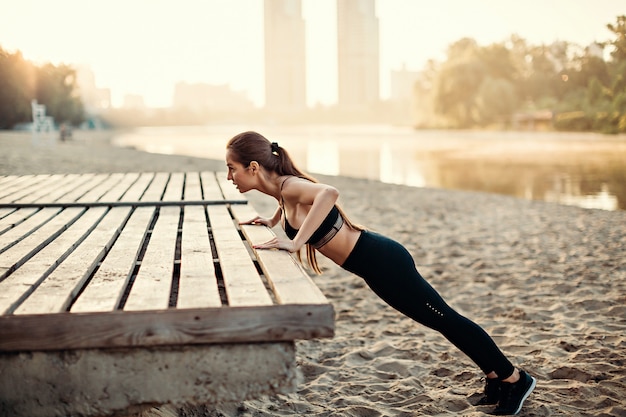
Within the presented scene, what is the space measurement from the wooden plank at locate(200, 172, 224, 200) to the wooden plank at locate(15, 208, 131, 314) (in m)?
1.49

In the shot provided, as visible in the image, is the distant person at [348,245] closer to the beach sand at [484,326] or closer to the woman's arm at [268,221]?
the beach sand at [484,326]

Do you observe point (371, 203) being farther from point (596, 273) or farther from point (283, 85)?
point (283, 85)

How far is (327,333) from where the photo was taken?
202cm

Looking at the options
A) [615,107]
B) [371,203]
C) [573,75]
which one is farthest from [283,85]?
[371,203]

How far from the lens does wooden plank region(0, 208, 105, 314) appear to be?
2.14 m

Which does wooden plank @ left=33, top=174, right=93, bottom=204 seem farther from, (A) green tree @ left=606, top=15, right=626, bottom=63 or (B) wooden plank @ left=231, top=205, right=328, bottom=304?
(A) green tree @ left=606, top=15, right=626, bottom=63

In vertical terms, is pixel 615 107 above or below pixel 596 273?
above

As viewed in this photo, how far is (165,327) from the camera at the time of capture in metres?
1.95

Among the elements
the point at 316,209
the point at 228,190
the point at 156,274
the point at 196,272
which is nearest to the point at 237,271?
the point at 196,272

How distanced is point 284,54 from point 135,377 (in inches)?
7282

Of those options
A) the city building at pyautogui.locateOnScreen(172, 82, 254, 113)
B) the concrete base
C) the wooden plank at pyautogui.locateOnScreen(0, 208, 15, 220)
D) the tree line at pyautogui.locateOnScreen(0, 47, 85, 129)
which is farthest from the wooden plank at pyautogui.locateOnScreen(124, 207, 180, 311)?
the city building at pyautogui.locateOnScreen(172, 82, 254, 113)

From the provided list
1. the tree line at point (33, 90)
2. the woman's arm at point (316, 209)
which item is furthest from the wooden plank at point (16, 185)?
the tree line at point (33, 90)

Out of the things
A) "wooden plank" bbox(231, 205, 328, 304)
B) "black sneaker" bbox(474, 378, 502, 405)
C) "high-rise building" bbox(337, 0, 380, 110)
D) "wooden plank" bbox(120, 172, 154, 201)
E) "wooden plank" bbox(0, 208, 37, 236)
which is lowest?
"black sneaker" bbox(474, 378, 502, 405)

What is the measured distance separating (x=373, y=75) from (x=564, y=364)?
179 m
